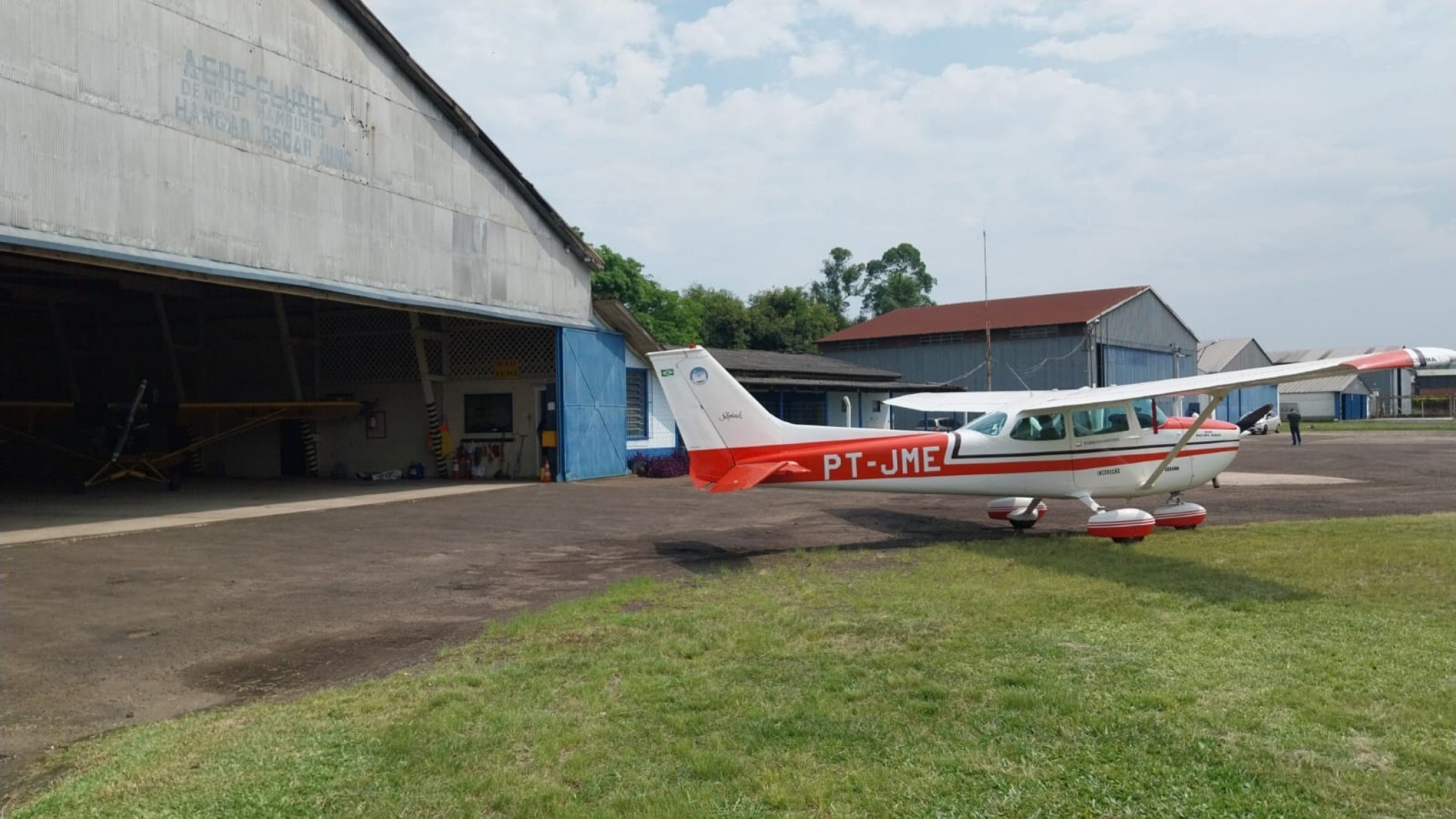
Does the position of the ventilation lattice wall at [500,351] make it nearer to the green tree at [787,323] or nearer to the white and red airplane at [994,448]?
the white and red airplane at [994,448]

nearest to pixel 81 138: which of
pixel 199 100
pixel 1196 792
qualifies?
pixel 199 100

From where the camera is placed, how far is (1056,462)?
1234 centimetres

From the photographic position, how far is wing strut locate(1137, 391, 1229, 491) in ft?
37.4

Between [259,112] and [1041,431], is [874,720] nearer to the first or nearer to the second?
[1041,431]

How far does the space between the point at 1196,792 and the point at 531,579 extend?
7339 millimetres

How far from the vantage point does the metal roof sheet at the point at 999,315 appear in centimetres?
4800

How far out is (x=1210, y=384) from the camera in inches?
445

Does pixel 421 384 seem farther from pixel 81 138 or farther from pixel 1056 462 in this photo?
pixel 1056 462

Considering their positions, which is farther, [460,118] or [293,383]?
[293,383]

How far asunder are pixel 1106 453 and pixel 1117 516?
1401 millimetres

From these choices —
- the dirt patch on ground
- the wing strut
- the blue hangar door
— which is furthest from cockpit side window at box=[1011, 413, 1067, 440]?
the blue hangar door

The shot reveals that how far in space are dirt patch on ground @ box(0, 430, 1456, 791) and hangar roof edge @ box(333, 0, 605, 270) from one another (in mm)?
6823

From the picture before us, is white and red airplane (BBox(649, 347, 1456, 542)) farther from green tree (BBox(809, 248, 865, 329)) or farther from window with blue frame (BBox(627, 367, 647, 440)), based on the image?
green tree (BBox(809, 248, 865, 329))

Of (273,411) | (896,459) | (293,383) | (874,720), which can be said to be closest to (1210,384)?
(896,459)
